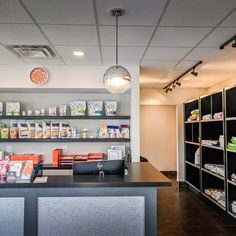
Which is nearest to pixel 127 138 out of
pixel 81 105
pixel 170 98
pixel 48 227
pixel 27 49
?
pixel 81 105

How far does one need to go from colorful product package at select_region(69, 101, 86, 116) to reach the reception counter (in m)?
2.50

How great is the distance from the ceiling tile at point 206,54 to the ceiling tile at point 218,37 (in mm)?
227

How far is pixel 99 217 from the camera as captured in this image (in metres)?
2.39

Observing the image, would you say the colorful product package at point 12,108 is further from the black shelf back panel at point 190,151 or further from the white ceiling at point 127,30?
the black shelf back panel at point 190,151

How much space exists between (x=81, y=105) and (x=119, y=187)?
2.76m

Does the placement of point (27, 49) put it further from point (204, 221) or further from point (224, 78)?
point (224, 78)

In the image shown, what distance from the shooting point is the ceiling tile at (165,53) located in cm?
379

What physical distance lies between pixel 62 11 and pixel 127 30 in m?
0.81

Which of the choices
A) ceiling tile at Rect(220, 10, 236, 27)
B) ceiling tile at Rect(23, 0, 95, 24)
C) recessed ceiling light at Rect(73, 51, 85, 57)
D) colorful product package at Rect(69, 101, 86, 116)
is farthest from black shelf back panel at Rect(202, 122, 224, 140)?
ceiling tile at Rect(23, 0, 95, 24)

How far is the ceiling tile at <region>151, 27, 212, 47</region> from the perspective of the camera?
3049 mm

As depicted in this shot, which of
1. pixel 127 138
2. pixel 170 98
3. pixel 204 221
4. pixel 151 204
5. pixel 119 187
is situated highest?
pixel 170 98

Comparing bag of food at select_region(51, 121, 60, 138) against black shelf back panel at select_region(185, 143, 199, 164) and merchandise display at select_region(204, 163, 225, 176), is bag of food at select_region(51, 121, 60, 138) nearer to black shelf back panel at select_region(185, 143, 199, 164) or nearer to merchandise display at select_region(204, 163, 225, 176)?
merchandise display at select_region(204, 163, 225, 176)

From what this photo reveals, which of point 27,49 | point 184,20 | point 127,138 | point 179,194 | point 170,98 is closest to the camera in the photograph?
point 184,20

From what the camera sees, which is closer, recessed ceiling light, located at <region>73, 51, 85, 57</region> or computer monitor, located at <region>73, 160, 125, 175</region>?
computer monitor, located at <region>73, 160, 125, 175</region>
